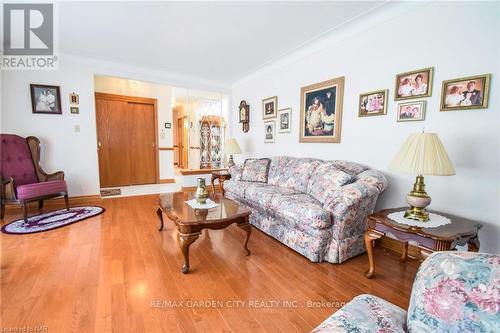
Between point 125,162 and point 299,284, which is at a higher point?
point 125,162

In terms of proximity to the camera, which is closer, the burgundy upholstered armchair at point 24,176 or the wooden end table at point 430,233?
the wooden end table at point 430,233

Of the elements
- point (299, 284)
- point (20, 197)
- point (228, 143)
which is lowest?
point (299, 284)

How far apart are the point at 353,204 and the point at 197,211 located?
4.65 feet

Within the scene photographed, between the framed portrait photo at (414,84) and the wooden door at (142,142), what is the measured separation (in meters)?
5.02

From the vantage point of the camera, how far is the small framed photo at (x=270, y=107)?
157 inches

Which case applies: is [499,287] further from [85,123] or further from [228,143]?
[85,123]

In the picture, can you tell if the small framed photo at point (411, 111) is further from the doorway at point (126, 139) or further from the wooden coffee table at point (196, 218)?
the doorway at point (126, 139)

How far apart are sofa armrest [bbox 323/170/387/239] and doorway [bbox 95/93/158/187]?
15.5ft

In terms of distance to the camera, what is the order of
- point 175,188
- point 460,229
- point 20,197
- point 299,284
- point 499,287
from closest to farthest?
point 499,287 → point 460,229 → point 299,284 → point 20,197 → point 175,188

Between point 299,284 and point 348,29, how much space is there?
9.09ft

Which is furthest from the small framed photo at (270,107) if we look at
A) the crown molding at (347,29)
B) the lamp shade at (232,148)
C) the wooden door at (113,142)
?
the wooden door at (113,142)

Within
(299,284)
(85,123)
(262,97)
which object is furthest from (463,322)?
(85,123)

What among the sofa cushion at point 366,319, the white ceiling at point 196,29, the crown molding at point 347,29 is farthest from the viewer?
the white ceiling at point 196,29

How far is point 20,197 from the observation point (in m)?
2.85
